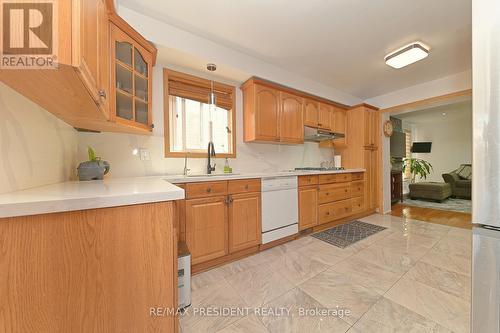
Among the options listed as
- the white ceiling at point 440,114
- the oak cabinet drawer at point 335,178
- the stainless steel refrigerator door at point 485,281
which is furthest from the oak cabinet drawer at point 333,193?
the white ceiling at point 440,114

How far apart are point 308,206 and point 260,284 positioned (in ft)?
4.46

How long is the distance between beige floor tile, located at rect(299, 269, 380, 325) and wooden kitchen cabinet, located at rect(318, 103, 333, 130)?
2.38 metres

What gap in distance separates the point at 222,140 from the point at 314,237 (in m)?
1.84

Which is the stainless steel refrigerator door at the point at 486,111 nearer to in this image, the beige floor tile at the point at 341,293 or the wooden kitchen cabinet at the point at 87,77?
the beige floor tile at the point at 341,293

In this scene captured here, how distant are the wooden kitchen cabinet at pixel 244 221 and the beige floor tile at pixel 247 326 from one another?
0.73 metres

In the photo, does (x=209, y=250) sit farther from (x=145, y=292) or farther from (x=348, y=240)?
(x=348, y=240)

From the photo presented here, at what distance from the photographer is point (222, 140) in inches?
103

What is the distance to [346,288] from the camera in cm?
150

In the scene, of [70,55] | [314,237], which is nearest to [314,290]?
[314,237]

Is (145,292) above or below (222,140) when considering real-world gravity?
below

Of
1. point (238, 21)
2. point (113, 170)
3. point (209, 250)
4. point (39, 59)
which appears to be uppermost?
point (238, 21)

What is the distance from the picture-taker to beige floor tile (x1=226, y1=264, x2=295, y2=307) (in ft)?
4.66

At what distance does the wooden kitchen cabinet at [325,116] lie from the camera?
3258mm

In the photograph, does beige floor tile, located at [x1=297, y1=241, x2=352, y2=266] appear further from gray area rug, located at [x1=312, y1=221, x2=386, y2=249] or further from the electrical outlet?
the electrical outlet
